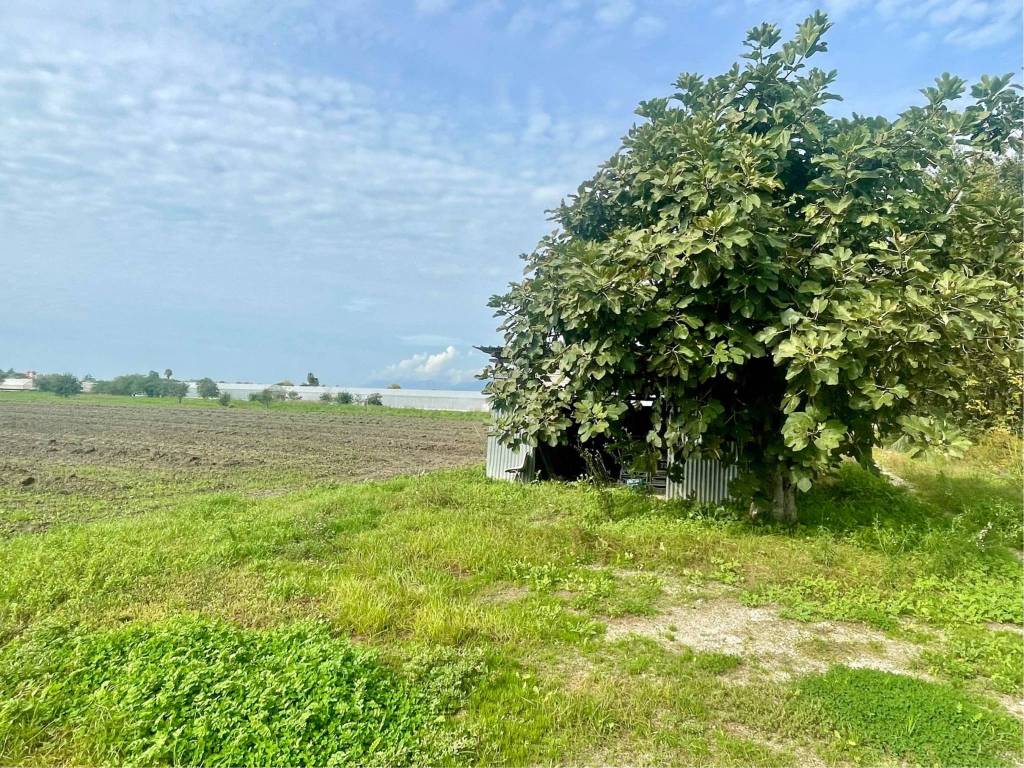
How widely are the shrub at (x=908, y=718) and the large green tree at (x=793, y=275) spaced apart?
2.03 meters

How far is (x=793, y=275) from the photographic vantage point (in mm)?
5141

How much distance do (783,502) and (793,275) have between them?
2.56m

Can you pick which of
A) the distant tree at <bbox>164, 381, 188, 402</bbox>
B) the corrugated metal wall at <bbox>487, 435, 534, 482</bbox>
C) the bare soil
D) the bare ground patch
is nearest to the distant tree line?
the distant tree at <bbox>164, 381, 188, 402</bbox>

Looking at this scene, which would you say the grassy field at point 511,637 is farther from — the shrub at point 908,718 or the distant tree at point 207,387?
the distant tree at point 207,387

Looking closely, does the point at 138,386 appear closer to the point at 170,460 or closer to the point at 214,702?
the point at 170,460

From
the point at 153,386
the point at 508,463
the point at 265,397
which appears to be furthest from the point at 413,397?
the point at 508,463

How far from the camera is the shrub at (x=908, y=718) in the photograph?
7.52 feet

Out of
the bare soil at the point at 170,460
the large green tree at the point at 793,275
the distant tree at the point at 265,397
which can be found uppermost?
the large green tree at the point at 793,275

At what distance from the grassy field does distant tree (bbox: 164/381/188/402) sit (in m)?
45.7

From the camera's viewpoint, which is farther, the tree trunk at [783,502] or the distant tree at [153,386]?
the distant tree at [153,386]

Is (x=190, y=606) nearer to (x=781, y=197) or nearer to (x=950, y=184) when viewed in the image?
(x=781, y=197)

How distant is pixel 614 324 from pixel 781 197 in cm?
222

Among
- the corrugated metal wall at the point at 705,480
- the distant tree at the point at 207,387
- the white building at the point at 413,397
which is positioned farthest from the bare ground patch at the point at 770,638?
the distant tree at the point at 207,387

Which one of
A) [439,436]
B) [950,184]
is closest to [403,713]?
[950,184]
